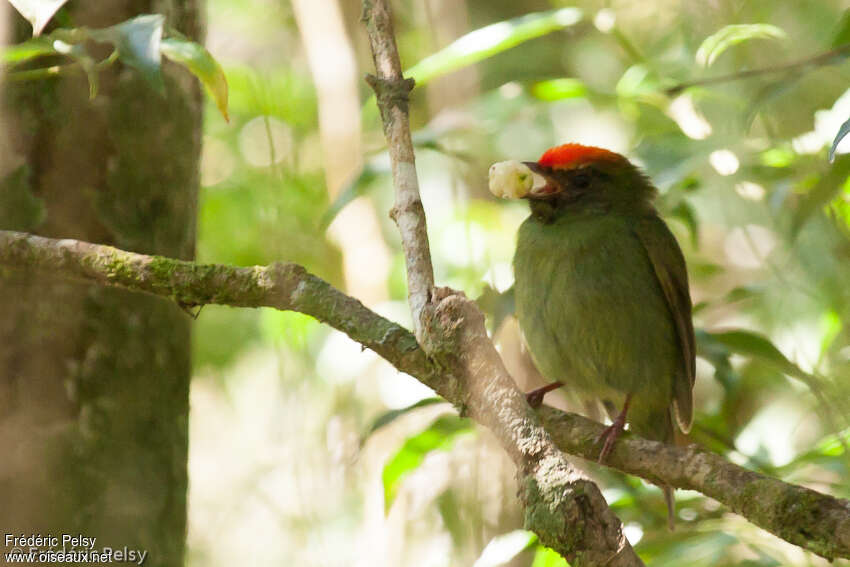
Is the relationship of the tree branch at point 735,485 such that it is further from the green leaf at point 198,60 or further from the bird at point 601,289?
the green leaf at point 198,60

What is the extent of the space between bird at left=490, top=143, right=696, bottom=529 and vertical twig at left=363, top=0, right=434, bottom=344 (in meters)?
1.30

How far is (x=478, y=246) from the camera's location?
468cm

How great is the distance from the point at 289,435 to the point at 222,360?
1.14 meters

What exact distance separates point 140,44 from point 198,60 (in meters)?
0.21

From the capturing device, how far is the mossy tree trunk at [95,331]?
262cm

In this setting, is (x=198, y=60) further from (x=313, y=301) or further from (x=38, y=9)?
(x=313, y=301)

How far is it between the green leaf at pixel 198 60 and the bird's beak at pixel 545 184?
1.91 meters

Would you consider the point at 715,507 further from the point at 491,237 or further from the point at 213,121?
the point at 213,121

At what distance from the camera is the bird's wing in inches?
155

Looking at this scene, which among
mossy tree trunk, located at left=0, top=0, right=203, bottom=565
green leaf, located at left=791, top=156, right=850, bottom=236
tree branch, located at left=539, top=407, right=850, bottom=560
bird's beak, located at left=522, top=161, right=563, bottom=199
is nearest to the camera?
tree branch, located at left=539, top=407, right=850, bottom=560

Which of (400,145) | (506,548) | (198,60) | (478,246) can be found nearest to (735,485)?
(506,548)

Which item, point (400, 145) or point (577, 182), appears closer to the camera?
point (400, 145)

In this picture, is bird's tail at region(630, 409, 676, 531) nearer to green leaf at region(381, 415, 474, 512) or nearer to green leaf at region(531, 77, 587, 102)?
green leaf at region(381, 415, 474, 512)

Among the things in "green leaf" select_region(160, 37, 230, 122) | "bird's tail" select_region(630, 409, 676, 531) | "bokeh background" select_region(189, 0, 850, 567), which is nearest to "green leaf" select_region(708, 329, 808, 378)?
"bokeh background" select_region(189, 0, 850, 567)
